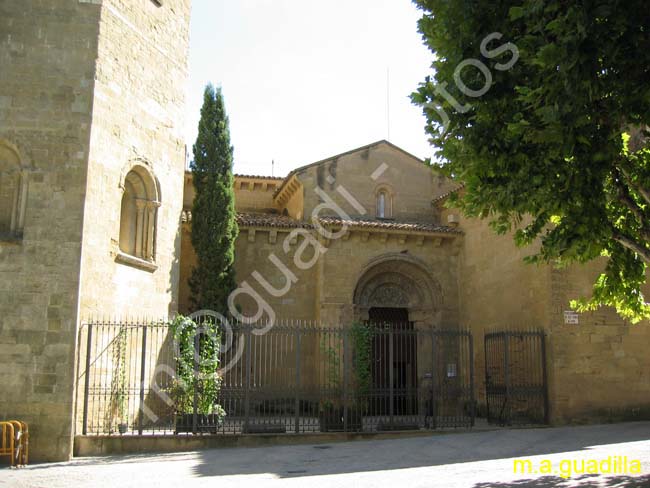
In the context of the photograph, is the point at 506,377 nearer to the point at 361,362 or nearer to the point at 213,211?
the point at 361,362

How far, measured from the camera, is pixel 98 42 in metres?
12.8

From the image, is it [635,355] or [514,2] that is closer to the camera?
[514,2]

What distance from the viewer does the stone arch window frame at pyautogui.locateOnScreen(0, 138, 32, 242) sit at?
11875 mm

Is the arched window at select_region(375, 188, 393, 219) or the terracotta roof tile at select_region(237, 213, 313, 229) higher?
the arched window at select_region(375, 188, 393, 219)

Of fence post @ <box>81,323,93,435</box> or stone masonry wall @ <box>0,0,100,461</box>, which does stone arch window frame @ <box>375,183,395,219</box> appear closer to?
stone masonry wall @ <box>0,0,100,461</box>

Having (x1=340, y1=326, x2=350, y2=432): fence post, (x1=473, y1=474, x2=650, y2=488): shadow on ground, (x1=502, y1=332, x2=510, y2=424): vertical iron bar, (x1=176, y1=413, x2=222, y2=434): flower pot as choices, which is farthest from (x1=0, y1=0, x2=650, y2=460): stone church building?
(x1=473, y1=474, x2=650, y2=488): shadow on ground

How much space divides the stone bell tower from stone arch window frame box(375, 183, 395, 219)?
7890 mm

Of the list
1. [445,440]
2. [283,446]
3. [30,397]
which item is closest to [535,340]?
[445,440]

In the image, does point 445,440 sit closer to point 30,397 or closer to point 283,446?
point 283,446

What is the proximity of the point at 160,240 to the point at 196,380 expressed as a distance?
3.39 metres

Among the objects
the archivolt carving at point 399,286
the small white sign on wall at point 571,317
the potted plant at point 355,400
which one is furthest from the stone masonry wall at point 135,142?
the small white sign on wall at point 571,317

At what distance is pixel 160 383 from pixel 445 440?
19.9 feet

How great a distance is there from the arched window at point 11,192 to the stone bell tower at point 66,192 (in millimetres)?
21

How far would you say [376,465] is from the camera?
10.5 m
